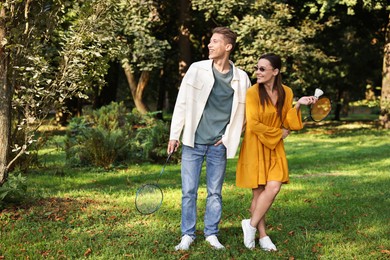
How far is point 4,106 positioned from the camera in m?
7.02

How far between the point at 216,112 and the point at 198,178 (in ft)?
2.30

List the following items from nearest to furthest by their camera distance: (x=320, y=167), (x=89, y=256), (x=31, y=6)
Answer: (x=89, y=256) < (x=31, y=6) < (x=320, y=167)

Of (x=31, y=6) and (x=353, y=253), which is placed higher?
(x=31, y=6)

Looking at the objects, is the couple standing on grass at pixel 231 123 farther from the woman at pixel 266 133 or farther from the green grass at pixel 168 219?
the green grass at pixel 168 219

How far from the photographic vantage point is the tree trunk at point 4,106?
6.92 meters

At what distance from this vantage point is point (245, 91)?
5.50 m

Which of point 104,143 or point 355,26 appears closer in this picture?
point 104,143

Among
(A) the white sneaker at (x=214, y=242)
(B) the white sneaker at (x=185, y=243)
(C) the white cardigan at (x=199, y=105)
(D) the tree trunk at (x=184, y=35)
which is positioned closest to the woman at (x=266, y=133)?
(C) the white cardigan at (x=199, y=105)

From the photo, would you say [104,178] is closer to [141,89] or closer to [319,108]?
[319,108]

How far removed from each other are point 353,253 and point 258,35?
17618 millimetres

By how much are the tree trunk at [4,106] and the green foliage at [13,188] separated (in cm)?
12

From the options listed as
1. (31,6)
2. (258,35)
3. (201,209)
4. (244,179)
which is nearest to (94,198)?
(201,209)

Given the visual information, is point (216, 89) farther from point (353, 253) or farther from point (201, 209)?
point (201, 209)

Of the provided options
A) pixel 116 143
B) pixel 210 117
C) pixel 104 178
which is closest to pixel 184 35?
pixel 116 143
